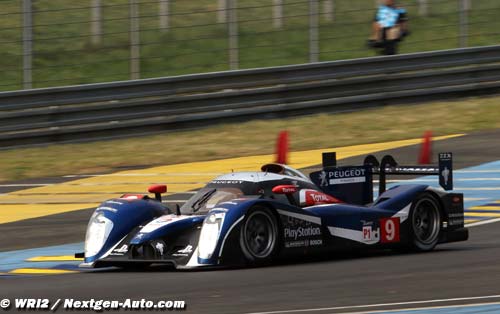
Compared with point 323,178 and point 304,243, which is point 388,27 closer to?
point 323,178

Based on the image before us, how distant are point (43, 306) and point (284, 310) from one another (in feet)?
5.47

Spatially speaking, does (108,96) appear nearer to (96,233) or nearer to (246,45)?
(246,45)

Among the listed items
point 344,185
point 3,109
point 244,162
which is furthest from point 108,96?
point 344,185

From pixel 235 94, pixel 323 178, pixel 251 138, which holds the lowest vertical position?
pixel 323 178

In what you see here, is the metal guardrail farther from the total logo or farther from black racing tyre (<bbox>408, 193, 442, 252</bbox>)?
the total logo

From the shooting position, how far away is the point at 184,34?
2020cm

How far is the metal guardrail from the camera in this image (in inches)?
760

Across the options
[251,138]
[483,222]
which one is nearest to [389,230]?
[483,222]

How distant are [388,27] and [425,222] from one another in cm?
1076

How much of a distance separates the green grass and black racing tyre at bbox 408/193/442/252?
296 inches

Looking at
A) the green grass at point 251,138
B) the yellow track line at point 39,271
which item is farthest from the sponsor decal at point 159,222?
the green grass at point 251,138

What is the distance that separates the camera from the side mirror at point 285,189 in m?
10.8

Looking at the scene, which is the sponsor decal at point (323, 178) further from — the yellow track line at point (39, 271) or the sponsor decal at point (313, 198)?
the yellow track line at point (39, 271)

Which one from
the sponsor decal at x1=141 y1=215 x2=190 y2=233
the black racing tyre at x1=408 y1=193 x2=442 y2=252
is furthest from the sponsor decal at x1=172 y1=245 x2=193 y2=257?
the black racing tyre at x1=408 y1=193 x2=442 y2=252
